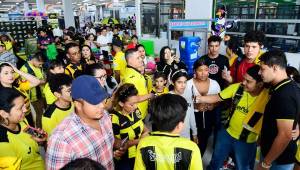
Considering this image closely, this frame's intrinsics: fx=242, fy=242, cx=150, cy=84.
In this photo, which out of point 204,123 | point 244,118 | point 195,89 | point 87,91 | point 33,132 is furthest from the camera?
point 204,123

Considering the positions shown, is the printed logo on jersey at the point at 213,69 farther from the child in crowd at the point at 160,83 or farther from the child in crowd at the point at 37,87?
the child in crowd at the point at 37,87

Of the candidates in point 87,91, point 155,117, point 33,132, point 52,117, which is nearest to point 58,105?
point 52,117

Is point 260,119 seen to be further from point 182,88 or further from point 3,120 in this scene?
point 3,120

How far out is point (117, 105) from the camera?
2.25 meters

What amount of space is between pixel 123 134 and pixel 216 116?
1327 mm

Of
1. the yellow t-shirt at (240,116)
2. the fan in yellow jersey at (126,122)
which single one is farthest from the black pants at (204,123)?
the fan in yellow jersey at (126,122)

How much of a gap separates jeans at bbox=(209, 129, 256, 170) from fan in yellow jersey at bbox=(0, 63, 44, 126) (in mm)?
2298

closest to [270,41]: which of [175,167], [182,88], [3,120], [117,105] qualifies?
[182,88]

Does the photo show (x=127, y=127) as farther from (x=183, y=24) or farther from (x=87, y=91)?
(x=183, y=24)

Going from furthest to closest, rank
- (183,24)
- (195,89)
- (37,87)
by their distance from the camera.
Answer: (183,24), (37,87), (195,89)

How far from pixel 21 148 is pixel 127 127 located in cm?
85

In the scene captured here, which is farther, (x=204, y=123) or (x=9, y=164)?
(x=204, y=123)

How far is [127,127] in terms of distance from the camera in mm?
2182

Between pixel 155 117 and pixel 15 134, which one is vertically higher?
pixel 155 117
